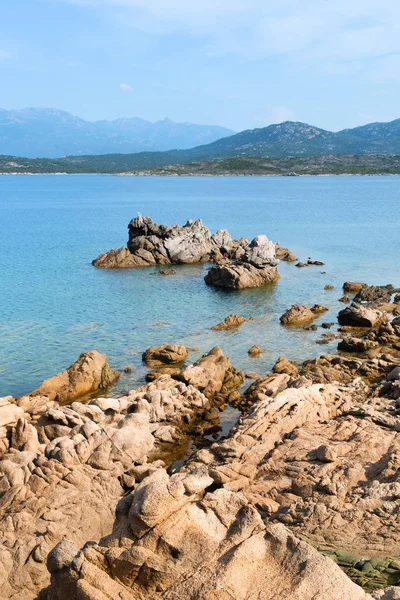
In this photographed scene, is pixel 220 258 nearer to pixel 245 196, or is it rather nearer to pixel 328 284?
pixel 328 284

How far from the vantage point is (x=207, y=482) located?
35.9ft

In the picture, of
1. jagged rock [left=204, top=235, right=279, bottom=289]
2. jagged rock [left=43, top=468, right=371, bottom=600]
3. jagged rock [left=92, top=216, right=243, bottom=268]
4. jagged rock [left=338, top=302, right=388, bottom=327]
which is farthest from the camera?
jagged rock [left=92, top=216, right=243, bottom=268]

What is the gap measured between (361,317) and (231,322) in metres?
7.57

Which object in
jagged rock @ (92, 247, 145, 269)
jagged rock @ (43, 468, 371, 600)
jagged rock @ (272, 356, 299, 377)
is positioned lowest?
jagged rock @ (92, 247, 145, 269)

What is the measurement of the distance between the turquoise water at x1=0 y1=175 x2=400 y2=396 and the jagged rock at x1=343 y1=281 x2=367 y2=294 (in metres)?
0.81

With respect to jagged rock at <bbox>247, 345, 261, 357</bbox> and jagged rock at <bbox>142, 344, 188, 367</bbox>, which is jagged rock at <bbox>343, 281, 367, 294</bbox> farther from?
jagged rock at <bbox>142, 344, 188, 367</bbox>

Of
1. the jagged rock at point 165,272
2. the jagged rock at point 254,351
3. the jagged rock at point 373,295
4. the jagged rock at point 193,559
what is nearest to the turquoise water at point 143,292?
the jagged rock at point 254,351

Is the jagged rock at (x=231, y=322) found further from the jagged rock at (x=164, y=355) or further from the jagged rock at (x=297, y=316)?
the jagged rock at (x=164, y=355)

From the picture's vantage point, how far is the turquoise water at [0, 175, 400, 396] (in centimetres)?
3281

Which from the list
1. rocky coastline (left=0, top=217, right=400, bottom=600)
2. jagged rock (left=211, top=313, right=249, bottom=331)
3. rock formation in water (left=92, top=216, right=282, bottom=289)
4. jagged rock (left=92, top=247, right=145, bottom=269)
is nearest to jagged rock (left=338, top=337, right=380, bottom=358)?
rocky coastline (left=0, top=217, right=400, bottom=600)

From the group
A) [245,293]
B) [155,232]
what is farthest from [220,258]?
[245,293]

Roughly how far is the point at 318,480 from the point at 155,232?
4981cm

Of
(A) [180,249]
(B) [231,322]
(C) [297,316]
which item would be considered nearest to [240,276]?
(C) [297,316]

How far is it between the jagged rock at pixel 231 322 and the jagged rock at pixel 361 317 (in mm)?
6037
